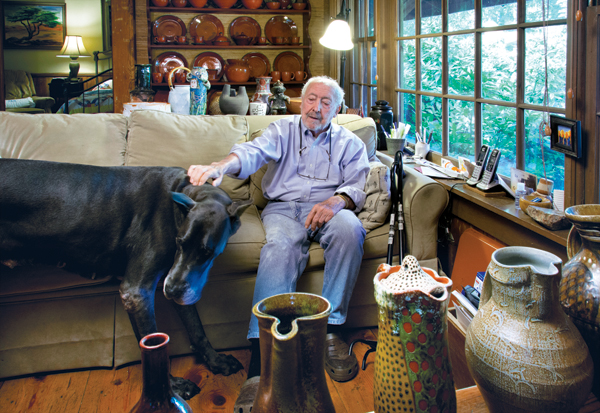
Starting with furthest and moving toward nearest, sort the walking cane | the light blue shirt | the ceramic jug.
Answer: the ceramic jug < the light blue shirt < the walking cane

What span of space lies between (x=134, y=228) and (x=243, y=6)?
4.24m

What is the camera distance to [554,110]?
167 centimetres

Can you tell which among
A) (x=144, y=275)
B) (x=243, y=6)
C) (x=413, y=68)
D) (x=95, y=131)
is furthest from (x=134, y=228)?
(x=243, y=6)

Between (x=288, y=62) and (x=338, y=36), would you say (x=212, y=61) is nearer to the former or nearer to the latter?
(x=288, y=62)

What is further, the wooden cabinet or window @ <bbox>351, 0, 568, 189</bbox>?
the wooden cabinet

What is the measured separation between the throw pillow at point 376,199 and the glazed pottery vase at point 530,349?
4.06 ft

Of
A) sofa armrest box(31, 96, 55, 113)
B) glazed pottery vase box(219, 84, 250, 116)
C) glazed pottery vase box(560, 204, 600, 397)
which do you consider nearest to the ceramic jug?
glazed pottery vase box(219, 84, 250, 116)

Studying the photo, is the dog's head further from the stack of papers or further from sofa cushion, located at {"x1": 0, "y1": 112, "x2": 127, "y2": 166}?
sofa cushion, located at {"x1": 0, "y1": 112, "x2": 127, "y2": 166}

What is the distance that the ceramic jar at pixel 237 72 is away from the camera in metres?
4.98

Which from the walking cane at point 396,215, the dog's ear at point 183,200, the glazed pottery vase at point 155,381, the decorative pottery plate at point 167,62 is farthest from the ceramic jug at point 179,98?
the decorative pottery plate at point 167,62

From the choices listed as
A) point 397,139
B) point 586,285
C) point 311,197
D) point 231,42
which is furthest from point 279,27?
point 586,285

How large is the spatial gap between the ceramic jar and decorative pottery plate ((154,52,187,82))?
54 centimetres

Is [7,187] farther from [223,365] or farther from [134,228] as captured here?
[223,365]

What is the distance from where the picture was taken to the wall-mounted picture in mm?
8070
